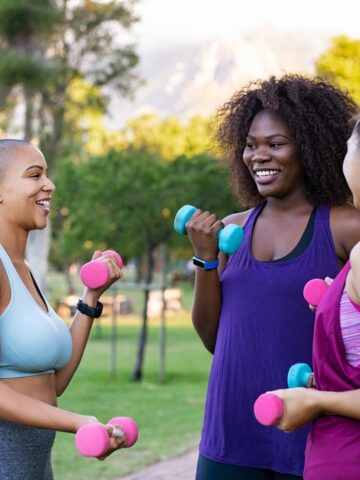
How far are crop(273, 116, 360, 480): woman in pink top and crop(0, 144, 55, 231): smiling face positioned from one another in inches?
38.3

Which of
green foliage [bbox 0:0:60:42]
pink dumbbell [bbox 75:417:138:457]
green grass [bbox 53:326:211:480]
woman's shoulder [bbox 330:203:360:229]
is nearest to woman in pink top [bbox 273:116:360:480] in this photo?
pink dumbbell [bbox 75:417:138:457]

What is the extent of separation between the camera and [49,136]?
848 inches

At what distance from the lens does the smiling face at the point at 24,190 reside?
8.57 ft

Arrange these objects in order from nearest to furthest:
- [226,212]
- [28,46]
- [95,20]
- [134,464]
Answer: [134,464] → [226,212] → [28,46] → [95,20]

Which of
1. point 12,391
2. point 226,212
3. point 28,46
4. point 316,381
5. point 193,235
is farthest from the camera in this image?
point 28,46

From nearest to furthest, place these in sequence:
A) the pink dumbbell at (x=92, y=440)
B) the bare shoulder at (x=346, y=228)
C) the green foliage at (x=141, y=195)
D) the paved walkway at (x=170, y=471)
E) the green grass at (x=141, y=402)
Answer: the pink dumbbell at (x=92, y=440) → the bare shoulder at (x=346, y=228) → the paved walkway at (x=170, y=471) → the green grass at (x=141, y=402) → the green foliage at (x=141, y=195)

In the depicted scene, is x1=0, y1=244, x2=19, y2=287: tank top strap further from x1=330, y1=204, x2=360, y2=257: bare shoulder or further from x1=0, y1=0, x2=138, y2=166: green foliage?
x1=0, y1=0, x2=138, y2=166: green foliage

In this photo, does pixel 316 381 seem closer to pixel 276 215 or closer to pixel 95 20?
pixel 276 215

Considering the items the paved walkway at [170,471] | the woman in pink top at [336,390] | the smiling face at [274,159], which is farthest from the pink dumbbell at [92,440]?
the paved walkway at [170,471]

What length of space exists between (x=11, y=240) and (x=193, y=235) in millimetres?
556

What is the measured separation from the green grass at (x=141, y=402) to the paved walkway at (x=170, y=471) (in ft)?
0.37

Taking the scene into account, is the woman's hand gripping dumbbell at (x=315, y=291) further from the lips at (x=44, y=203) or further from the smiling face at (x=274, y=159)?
the lips at (x=44, y=203)

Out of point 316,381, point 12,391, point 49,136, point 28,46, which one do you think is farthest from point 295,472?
point 49,136

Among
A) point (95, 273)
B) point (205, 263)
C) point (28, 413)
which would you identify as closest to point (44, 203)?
point (95, 273)
